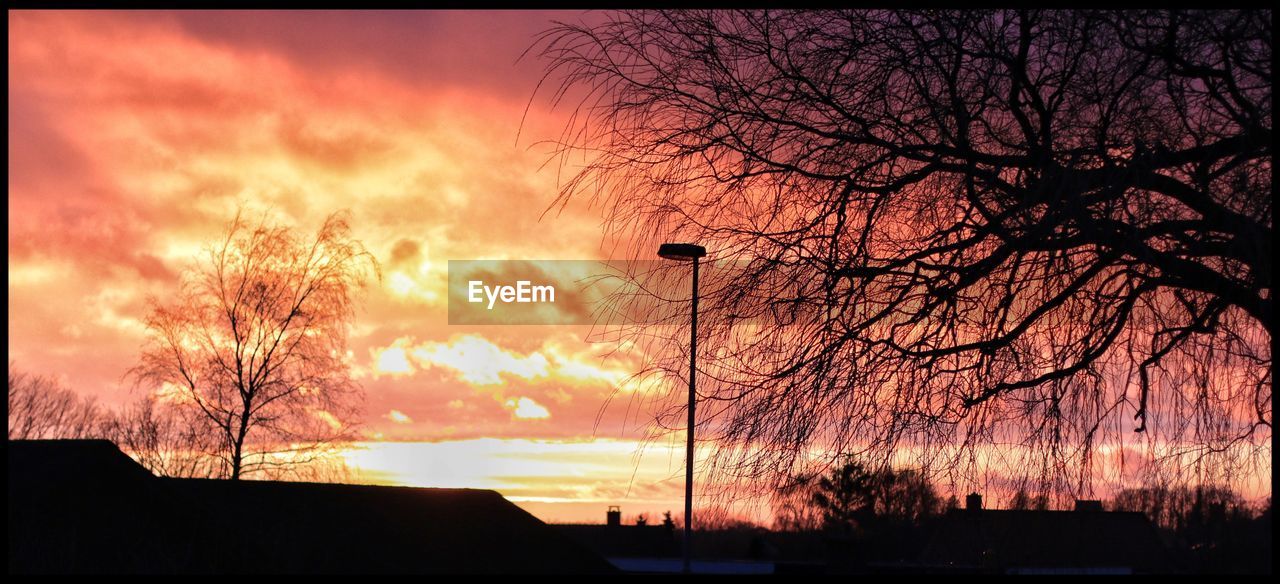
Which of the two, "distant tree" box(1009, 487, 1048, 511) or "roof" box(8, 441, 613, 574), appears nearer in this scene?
"distant tree" box(1009, 487, 1048, 511)

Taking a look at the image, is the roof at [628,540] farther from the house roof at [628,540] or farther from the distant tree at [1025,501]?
the distant tree at [1025,501]

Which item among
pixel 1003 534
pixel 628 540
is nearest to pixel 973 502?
pixel 1003 534

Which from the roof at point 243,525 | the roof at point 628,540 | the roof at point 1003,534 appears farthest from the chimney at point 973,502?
the roof at point 628,540

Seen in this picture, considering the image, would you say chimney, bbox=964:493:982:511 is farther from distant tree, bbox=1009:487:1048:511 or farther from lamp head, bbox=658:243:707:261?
lamp head, bbox=658:243:707:261

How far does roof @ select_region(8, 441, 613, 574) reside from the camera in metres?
9.80

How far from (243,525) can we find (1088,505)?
28.2ft

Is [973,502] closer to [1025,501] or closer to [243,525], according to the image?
[1025,501]

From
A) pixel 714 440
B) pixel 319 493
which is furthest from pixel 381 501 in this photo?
pixel 714 440

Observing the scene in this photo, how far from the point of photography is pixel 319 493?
13234 millimetres

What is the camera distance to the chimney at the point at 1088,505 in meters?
6.00

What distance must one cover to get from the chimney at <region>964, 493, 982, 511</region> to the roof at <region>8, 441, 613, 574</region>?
7.16 m

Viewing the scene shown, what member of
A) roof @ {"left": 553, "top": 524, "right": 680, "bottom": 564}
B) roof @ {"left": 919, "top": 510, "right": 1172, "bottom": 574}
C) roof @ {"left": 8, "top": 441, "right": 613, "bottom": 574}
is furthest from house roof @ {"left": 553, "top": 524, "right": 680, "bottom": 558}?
roof @ {"left": 919, "top": 510, "right": 1172, "bottom": 574}

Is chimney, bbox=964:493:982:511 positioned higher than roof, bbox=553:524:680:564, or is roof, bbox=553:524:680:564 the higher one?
chimney, bbox=964:493:982:511

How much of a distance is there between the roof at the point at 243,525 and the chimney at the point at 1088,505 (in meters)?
7.79
